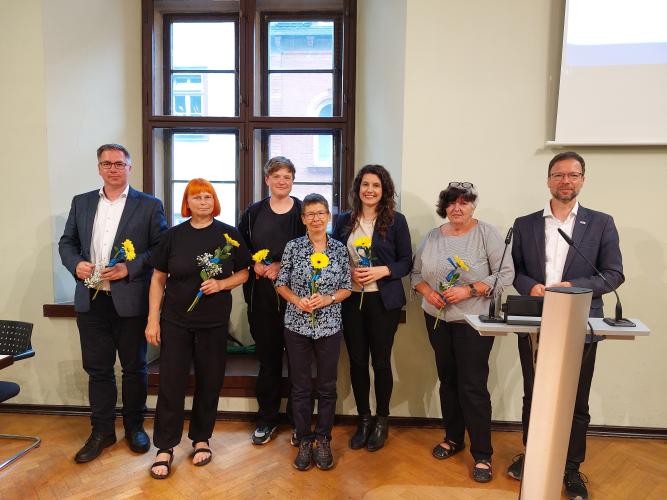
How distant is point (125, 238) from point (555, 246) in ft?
7.52

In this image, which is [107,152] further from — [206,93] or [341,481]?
[341,481]

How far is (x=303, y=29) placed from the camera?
3896 mm

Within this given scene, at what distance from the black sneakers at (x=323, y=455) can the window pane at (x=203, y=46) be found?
3.03m

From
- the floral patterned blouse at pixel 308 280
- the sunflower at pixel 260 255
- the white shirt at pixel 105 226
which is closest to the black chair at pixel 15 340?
the white shirt at pixel 105 226

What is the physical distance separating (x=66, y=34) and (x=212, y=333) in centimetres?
241

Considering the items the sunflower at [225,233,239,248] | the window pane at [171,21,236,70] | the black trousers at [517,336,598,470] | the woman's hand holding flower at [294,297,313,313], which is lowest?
the black trousers at [517,336,598,470]

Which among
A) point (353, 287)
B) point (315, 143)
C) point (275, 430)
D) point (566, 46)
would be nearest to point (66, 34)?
point (315, 143)

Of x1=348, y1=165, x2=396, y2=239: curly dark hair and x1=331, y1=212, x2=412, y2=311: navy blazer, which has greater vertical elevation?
x1=348, y1=165, x2=396, y2=239: curly dark hair

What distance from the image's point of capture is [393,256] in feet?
8.57

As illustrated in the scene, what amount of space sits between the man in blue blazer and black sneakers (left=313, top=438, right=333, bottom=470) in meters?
1.00

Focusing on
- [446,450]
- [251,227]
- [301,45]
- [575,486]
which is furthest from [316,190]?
[575,486]

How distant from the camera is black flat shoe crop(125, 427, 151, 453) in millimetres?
2672

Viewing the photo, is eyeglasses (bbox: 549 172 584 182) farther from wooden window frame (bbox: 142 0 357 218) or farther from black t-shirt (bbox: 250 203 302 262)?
wooden window frame (bbox: 142 0 357 218)

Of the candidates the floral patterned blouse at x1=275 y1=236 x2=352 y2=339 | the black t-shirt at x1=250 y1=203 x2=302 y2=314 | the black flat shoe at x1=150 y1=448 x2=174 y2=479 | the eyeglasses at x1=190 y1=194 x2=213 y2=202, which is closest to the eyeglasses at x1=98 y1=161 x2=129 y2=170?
the eyeglasses at x1=190 y1=194 x2=213 y2=202
